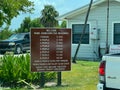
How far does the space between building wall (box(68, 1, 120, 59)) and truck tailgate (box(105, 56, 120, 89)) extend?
18.8 m

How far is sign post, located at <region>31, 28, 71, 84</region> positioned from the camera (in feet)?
43.3

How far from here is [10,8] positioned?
20.2 meters

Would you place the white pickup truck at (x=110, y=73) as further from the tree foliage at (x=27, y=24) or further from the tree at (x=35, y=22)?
the tree at (x=35, y=22)

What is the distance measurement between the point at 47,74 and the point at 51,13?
167ft

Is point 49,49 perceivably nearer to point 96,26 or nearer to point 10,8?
point 10,8

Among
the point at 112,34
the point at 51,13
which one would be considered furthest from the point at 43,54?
the point at 51,13

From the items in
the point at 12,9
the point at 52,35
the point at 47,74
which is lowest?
the point at 47,74

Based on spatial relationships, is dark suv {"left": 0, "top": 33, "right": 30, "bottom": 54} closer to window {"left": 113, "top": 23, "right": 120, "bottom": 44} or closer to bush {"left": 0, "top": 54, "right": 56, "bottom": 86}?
window {"left": 113, "top": 23, "right": 120, "bottom": 44}

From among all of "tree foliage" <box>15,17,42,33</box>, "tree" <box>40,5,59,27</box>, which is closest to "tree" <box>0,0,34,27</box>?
"tree" <box>40,5,59,27</box>

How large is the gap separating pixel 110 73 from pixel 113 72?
9 cm

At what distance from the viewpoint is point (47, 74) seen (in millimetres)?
14469

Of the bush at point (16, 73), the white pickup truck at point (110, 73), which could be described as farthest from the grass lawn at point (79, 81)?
the white pickup truck at point (110, 73)

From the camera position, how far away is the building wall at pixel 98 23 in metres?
26.8

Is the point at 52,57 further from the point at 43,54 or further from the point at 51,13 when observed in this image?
the point at 51,13
